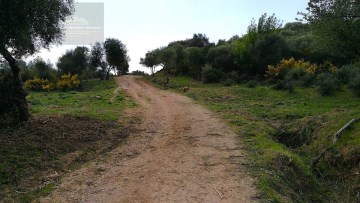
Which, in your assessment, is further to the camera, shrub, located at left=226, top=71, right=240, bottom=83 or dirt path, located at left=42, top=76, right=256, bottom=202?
shrub, located at left=226, top=71, right=240, bottom=83

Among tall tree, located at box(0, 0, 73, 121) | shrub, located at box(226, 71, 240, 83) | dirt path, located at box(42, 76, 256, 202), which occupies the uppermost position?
tall tree, located at box(0, 0, 73, 121)

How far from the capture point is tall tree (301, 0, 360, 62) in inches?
623

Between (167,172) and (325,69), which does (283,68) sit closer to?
(325,69)

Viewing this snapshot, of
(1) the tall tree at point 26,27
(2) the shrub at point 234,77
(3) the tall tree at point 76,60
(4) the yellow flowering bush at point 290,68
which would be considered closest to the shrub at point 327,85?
(4) the yellow flowering bush at point 290,68

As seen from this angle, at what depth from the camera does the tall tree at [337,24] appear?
51.9ft

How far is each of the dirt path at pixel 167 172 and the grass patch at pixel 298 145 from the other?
70 cm

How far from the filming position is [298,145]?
14.1 meters

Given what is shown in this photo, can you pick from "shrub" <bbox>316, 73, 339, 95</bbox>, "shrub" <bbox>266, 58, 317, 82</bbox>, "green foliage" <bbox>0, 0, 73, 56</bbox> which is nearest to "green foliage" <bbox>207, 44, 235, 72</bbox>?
"shrub" <bbox>266, 58, 317, 82</bbox>

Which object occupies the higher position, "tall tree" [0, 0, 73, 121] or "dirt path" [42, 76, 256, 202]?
"tall tree" [0, 0, 73, 121]

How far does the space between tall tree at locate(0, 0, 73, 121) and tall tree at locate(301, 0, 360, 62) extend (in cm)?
1163

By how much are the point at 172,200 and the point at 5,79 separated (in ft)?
29.7

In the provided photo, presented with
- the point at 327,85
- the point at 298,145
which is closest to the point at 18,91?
the point at 298,145

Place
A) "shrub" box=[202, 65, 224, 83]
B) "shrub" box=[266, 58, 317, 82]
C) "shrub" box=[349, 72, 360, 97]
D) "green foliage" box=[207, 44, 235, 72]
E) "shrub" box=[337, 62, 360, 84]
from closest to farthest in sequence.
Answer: "shrub" box=[349, 72, 360, 97] < "shrub" box=[337, 62, 360, 84] < "shrub" box=[266, 58, 317, 82] < "shrub" box=[202, 65, 224, 83] < "green foliage" box=[207, 44, 235, 72]

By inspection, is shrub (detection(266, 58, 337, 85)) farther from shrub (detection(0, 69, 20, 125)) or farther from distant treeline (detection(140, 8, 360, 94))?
shrub (detection(0, 69, 20, 125))
